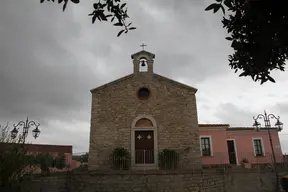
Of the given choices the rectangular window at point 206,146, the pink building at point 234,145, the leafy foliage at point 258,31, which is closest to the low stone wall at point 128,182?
the pink building at point 234,145

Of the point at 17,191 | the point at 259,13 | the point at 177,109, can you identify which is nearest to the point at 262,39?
the point at 259,13

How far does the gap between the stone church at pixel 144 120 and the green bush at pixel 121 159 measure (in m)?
0.51

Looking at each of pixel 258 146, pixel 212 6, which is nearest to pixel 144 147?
pixel 258 146

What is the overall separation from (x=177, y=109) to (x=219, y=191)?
5.64 meters

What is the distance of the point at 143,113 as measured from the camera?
51.3 feet

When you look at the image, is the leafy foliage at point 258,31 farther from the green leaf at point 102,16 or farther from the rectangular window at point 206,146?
the rectangular window at point 206,146

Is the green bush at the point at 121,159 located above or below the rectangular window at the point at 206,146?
below

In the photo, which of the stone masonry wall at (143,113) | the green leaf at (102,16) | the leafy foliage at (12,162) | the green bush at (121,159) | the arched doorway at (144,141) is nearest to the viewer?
→ the green leaf at (102,16)

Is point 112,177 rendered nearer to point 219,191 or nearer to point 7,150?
point 7,150

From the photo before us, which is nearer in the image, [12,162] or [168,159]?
[12,162]

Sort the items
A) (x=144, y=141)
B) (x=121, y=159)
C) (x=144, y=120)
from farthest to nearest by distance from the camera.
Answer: (x=144, y=120) → (x=144, y=141) → (x=121, y=159)

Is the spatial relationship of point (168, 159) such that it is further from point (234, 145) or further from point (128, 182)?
point (234, 145)

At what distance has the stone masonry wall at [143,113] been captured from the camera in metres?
14.9

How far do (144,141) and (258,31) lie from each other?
12604mm
